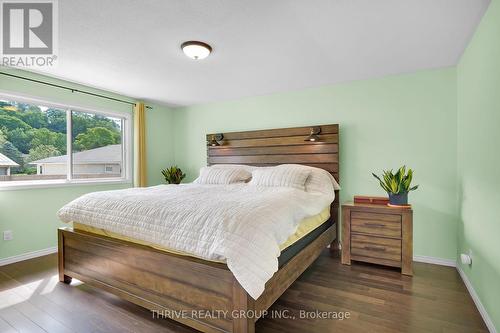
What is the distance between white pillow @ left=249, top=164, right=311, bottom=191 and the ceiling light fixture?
59.7 inches

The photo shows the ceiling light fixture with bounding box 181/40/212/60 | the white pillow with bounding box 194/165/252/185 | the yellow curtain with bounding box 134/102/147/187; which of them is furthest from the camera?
the yellow curtain with bounding box 134/102/147/187

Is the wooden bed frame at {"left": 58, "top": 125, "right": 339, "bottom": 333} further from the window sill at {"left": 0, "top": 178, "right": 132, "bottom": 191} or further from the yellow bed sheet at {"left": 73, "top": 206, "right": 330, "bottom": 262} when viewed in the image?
the window sill at {"left": 0, "top": 178, "right": 132, "bottom": 191}

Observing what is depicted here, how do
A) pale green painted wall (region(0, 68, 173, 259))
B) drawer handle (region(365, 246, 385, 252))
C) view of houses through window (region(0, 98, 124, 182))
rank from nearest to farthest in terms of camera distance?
drawer handle (region(365, 246, 385, 252)) < pale green painted wall (region(0, 68, 173, 259)) < view of houses through window (region(0, 98, 124, 182))

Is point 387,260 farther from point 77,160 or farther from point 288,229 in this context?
point 77,160

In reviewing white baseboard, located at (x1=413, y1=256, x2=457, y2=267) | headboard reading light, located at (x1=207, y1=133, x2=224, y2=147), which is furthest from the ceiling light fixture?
white baseboard, located at (x1=413, y1=256, x2=457, y2=267)

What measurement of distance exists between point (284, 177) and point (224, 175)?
910mm

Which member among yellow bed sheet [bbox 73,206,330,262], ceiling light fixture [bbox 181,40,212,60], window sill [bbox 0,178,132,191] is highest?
ceiling light fixture [bbox 181,40,212,60]

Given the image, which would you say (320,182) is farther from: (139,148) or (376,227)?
(139,148)

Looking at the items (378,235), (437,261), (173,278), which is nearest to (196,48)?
(173,278)

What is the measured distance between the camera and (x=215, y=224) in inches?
63.2

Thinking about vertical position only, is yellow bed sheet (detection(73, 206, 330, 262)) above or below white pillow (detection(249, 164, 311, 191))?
below

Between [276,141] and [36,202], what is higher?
[276,141]

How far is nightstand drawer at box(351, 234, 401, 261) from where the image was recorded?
2.60 m

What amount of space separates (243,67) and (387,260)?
260 centimetres
